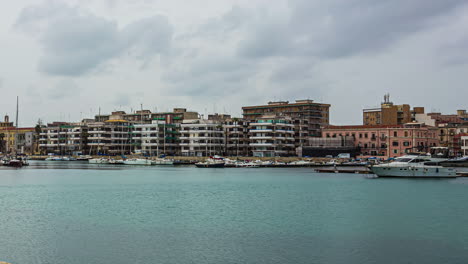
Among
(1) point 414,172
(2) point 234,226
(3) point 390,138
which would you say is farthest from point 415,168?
(3) point 390,138

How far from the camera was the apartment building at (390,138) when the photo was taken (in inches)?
7087

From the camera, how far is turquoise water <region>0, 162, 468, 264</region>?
118 ft

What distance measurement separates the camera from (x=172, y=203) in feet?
213

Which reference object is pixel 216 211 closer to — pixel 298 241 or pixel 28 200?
pixel 298 241

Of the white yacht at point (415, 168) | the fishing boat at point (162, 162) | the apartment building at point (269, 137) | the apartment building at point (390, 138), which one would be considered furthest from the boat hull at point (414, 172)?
the fishing boat at point (162, 162)

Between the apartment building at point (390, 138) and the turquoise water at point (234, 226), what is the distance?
103 m

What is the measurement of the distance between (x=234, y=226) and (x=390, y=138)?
145 metres

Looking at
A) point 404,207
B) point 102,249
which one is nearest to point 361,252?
point 102,249

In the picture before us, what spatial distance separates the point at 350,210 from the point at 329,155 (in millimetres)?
134154

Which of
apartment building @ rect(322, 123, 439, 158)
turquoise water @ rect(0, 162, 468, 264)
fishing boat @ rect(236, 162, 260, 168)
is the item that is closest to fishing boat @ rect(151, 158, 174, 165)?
fishing boat @ rect(236, 162, 260, 168)

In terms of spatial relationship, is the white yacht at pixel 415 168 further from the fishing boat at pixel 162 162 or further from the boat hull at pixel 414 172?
the fishing boat at pixel 162 162

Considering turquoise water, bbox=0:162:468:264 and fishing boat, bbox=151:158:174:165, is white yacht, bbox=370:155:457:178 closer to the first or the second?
turquoise water, bbox=0:162:468:264

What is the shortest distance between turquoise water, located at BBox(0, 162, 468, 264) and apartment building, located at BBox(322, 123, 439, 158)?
103355 mm

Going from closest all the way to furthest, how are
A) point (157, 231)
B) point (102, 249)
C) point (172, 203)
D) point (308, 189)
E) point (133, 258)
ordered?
point (133, 258), point (102, 249), point (157, 231), point (172, 203), point (308, 189)
